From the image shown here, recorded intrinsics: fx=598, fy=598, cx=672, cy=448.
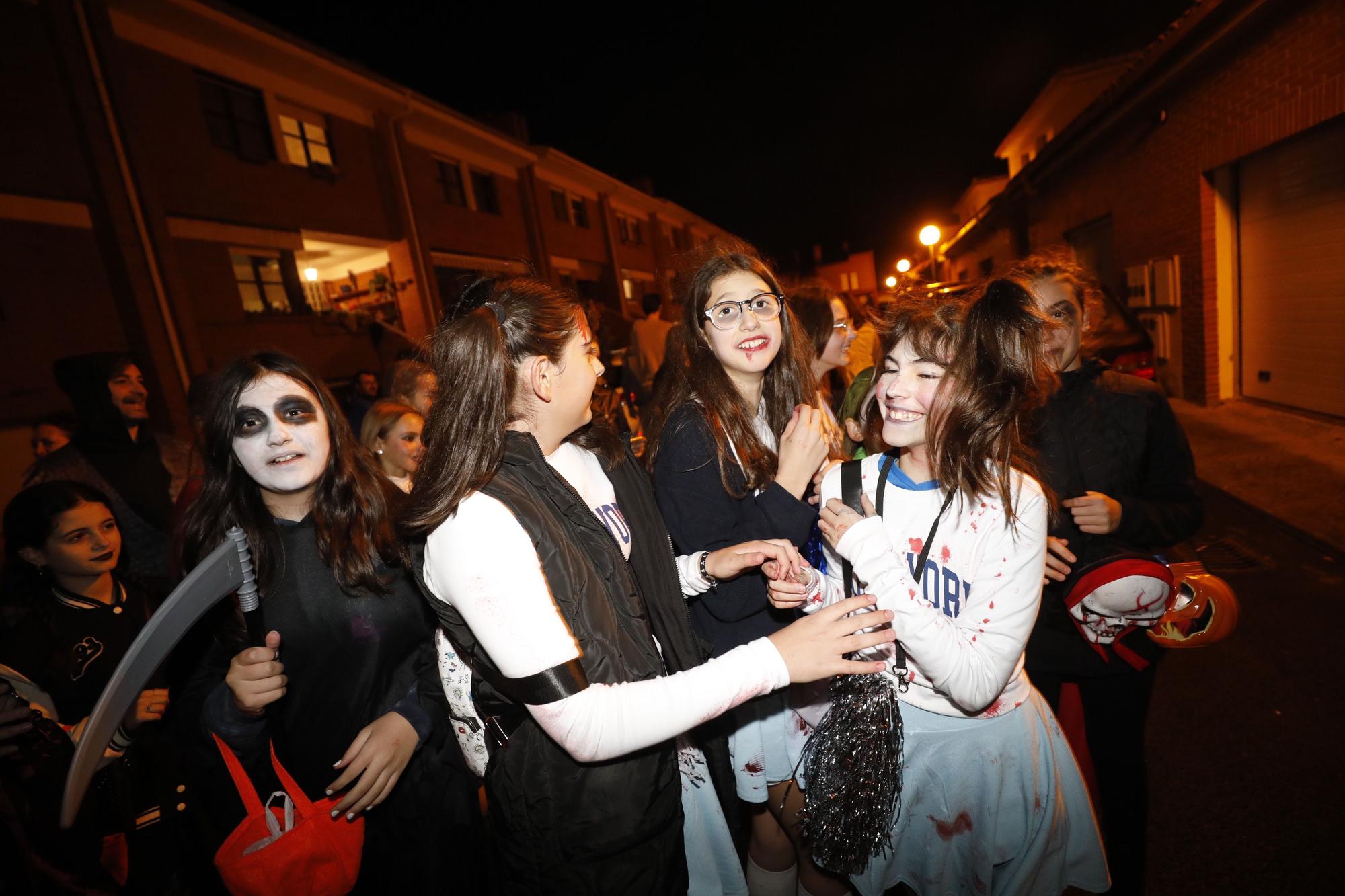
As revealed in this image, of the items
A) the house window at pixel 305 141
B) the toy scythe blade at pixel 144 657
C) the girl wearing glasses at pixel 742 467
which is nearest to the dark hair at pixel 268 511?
the toy scythe blade at pixel 144 657

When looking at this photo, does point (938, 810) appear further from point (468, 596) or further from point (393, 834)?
point (393, 834)

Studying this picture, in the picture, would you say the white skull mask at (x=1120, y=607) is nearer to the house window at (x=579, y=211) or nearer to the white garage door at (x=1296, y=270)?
the white garage door at (x=1296, y=270)

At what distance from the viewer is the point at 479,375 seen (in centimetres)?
137

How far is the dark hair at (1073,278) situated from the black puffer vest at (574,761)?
174cm

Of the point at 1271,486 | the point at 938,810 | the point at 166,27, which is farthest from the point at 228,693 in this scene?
the point at 166,27

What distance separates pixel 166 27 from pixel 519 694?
473 inches

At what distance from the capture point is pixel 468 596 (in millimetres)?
1215

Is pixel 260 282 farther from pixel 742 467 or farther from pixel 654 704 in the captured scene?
pixel 654 704

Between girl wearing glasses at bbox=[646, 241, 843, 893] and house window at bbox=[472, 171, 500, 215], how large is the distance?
51.3 feet

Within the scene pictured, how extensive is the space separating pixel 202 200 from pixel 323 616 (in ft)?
33.5

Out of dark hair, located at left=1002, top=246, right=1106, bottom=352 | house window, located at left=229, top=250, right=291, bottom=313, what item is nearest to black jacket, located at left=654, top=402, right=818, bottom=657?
dark hair, located at left=1002, top=246, right=1106, bottom=352

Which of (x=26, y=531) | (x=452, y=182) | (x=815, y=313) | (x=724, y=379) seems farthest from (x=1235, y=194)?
(x=452, y=182)

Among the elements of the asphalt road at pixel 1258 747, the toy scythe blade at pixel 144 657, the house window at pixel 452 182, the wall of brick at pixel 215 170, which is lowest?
the asphalt road at pixel 1258 747

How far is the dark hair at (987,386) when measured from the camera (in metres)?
1.55
